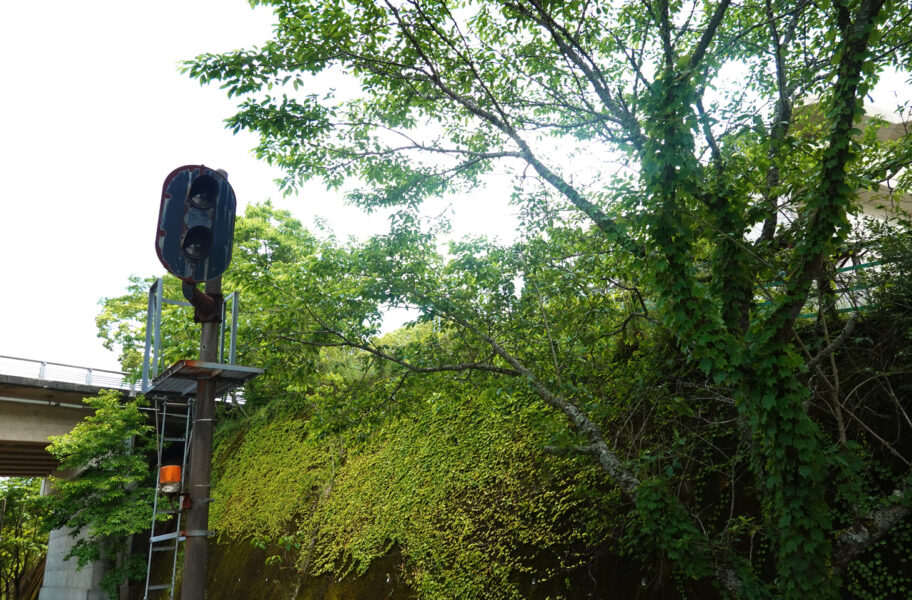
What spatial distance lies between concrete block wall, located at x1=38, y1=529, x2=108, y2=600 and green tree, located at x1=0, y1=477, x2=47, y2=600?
187 inches

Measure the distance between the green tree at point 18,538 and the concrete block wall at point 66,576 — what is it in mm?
4745

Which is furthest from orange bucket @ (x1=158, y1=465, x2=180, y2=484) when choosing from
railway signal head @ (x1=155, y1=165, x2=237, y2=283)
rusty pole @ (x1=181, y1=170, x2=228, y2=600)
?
railway signal head @ (x1=155, y1=165, x2=237, y2=283)

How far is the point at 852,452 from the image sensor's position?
4223mm

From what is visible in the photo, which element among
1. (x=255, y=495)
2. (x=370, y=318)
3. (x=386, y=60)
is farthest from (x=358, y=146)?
(x=255, y=495)

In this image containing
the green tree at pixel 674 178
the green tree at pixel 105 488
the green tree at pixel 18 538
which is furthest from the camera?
the green tree at pixel 18 538

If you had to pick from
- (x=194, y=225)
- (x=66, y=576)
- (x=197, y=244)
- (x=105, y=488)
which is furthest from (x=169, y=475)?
(x=66, y=576)

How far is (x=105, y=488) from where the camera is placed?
13789 millimetres

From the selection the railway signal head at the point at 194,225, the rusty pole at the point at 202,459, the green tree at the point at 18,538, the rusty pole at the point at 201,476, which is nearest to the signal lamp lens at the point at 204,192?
the railway signal head at the point at 194,225

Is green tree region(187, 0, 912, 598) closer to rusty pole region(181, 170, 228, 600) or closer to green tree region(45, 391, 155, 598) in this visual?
rusty pole region(181, 170, 228, 600)

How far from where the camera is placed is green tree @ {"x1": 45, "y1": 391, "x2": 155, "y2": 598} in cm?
1358

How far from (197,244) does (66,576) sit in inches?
713

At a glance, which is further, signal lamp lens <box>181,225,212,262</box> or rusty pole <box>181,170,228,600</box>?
signal lamp lens <box>181,225,212,262</box>

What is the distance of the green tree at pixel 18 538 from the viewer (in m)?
24.0

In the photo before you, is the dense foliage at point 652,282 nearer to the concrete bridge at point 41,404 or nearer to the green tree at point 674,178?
the green tree at point 674,178
